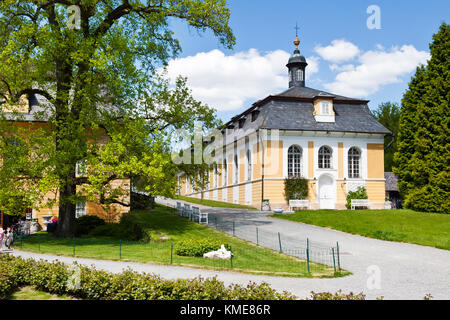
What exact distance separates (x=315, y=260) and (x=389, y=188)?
1397 inches

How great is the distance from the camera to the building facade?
34.8 metres

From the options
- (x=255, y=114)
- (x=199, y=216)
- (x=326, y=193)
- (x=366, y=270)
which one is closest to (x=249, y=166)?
(x=255, y=114)

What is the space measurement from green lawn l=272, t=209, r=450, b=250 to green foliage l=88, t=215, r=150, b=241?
410 inches

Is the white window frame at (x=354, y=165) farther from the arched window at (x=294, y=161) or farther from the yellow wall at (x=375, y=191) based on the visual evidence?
the arched window at (x=294, y=161)

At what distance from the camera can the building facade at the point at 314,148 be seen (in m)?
34.8

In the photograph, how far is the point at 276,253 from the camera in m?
15.9

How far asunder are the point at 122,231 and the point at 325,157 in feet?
68.6

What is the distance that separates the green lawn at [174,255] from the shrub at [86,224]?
2.27 m

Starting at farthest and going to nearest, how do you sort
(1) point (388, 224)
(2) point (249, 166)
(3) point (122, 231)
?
1. (2) point (249, 166)
2. (1) point (388, 224)
3. (3) point (122, 231)

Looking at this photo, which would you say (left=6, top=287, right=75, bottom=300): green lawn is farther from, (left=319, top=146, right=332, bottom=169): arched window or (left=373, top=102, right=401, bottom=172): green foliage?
(left=373, top=102, right=401, bottom=172): green foliage

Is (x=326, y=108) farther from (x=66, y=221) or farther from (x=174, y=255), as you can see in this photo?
(x=174, y=255)

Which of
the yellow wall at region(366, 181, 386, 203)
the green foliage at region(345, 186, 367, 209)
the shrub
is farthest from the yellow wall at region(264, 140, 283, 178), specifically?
the shrub

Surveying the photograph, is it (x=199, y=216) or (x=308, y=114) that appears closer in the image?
(x=199, y=216)

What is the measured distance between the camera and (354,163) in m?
37.2
